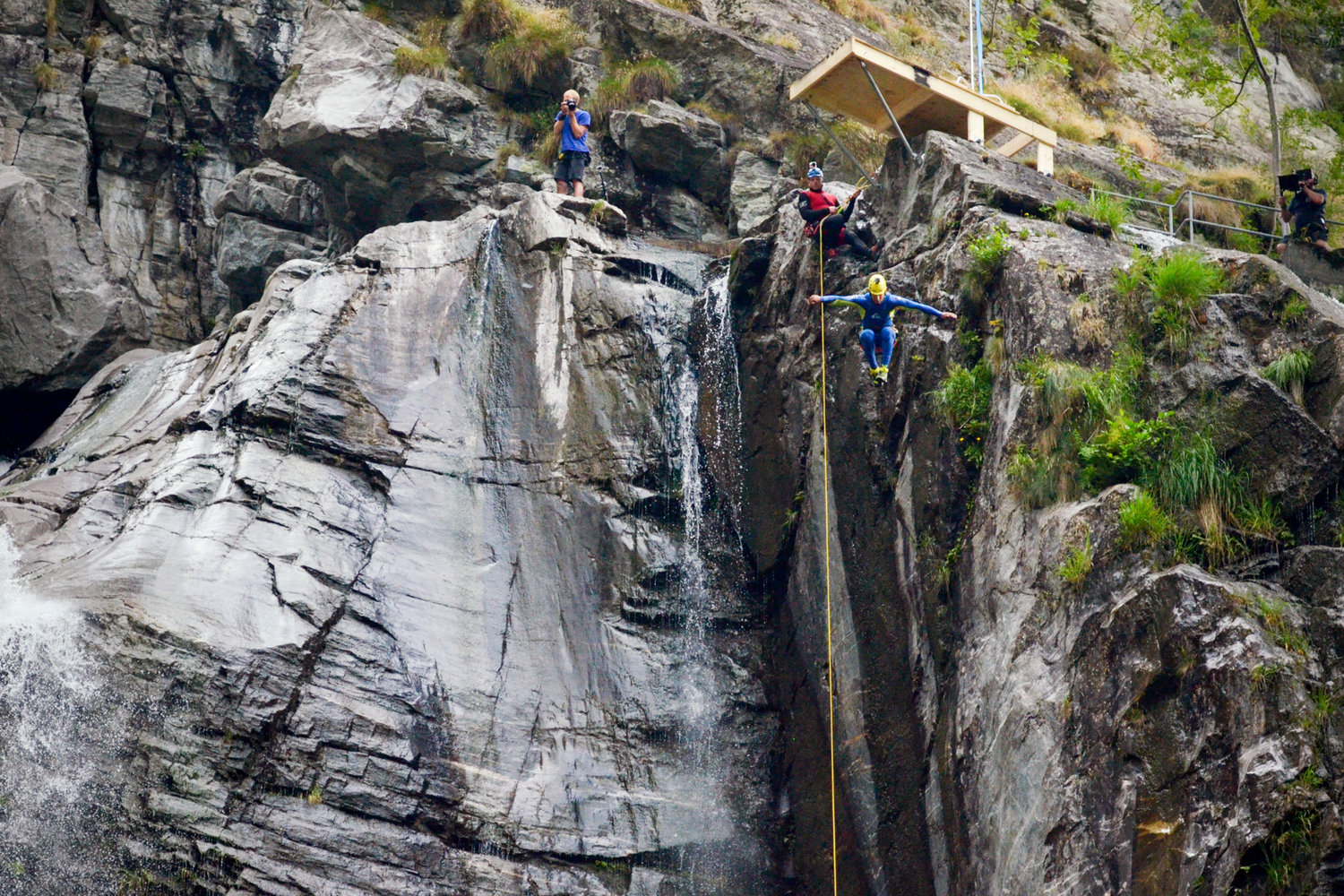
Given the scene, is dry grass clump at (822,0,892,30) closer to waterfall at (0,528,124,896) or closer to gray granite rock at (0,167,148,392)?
gray granite rock at (0,167,148,392)

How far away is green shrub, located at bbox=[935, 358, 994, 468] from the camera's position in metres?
13.8

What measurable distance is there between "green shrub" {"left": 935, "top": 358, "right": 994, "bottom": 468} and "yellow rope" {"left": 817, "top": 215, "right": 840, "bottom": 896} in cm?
210

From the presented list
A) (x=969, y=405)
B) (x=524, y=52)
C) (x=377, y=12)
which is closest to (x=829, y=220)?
(x=969, y=405)

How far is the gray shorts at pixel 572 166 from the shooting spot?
71.4 feet

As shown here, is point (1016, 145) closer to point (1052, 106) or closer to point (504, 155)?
point (504, 155)

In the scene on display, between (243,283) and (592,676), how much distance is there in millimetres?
12972

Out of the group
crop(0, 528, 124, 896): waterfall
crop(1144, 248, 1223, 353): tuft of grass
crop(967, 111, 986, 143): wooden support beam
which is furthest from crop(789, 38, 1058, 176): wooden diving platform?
crop(0, 528, 124, 896): waterfall

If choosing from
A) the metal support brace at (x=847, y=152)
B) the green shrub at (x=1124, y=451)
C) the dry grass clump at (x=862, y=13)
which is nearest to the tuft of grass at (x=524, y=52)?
the metal support brace at (x=847, y=152)

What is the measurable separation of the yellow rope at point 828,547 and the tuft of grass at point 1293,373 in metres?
5.49

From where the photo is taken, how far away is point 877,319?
15.2m

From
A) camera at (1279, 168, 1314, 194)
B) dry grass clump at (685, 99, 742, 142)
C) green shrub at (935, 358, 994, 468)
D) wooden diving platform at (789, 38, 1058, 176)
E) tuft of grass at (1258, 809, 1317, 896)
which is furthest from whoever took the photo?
dry grass clump at (685, 99, 742, 142)

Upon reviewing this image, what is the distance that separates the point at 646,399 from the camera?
18.2 m

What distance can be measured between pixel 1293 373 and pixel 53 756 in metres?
13.6

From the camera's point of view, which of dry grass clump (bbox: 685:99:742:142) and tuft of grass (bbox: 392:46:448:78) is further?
dry grass clump (bbox: 685:99:742:142)
